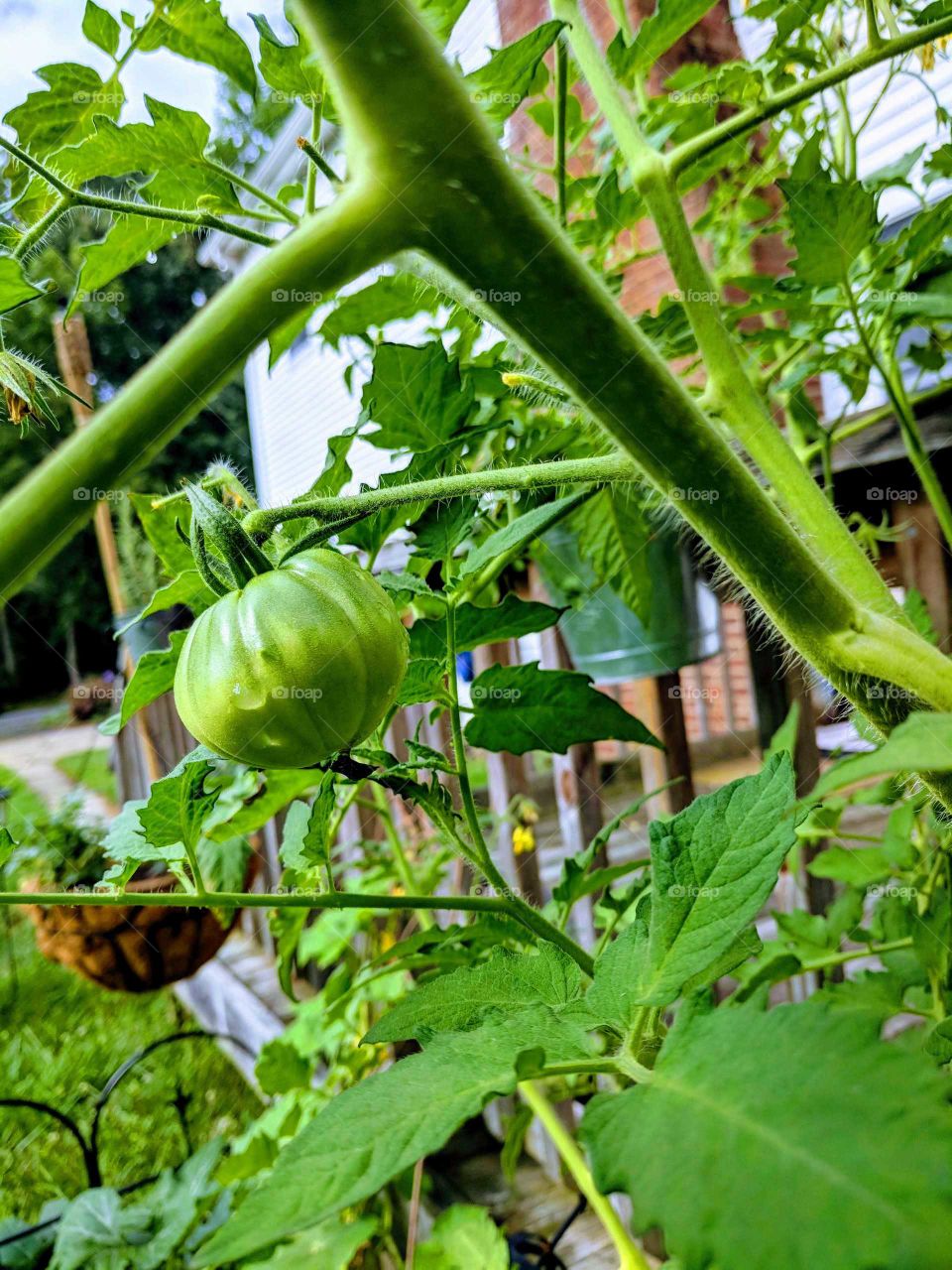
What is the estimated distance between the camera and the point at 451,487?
1.21 ft

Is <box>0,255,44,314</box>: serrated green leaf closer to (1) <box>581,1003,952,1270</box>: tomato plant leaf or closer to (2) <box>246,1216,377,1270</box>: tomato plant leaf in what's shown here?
(1) <box>581,1003,952,1270</box>: tomato plant leaf

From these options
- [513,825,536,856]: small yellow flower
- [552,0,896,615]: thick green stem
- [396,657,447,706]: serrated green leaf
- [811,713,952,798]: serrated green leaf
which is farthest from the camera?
[513,825,536,856]: small yellow flower

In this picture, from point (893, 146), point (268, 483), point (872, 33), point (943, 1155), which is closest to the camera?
point (943, 1155)

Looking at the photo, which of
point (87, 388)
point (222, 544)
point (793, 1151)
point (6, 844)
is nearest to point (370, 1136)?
point (793, 1151)

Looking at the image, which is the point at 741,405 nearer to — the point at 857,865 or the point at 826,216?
the point at 826,216

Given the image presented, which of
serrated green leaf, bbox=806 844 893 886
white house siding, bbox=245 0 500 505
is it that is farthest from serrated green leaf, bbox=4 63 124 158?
white house siding, bbox=245 0 500 505

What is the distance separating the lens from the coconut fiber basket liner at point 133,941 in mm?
1569

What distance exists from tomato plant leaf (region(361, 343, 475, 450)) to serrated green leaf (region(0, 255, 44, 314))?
0.62 ft

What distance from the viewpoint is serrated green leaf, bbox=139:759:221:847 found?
45 centimetres

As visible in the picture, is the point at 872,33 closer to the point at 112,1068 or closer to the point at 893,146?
the point at 112,1068

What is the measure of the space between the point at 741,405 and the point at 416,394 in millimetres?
204

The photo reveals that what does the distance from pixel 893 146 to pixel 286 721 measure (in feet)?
12.8

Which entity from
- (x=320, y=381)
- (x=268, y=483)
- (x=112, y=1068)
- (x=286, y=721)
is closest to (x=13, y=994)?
(x=112, y=1068)

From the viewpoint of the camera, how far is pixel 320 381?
284 inches
